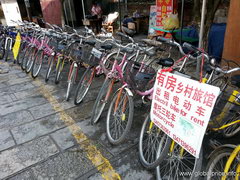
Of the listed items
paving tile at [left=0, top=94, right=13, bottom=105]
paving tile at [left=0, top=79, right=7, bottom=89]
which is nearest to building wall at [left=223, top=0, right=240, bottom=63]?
paving tile at [left=0, top=94, right=13, bottom=105]

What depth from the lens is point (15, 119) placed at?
3.77m

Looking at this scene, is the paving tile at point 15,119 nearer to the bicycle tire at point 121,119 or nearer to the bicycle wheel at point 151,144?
the bicycle tire at point 121,119

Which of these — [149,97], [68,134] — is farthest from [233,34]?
[68,134]

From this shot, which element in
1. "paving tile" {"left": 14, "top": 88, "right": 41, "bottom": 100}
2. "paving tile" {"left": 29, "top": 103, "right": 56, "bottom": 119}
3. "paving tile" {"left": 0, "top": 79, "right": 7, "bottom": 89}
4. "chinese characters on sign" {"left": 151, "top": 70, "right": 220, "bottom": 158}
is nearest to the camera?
"chinese characters on sign" {"left": 151, "top": 70, "right": 220, "bottom": 158}

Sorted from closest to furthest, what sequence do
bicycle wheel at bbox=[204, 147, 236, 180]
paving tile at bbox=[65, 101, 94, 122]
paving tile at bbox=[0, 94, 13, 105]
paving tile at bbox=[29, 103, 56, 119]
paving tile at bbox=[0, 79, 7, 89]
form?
bicycle wheel at bbox=[204, 147, 236, 180], paving tile at bbox=[65, 101, 94, 122], paving tile at bbox=[29, 103, 56, 119], paving tile at bbox=[0, 94, 13, 105], paving tile at bbox=[0, 79, 7, 89]

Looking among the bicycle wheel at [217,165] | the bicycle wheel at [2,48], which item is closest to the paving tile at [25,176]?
the bicycle wheel at [217,165]

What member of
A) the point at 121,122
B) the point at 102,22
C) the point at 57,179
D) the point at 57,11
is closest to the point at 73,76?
the point at 121,122

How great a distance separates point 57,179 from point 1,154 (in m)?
1.10

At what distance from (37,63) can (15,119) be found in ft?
8.05

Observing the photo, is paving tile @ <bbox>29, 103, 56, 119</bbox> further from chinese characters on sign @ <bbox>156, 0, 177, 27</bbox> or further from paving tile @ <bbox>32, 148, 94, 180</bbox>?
chinese characters on sign @ <bbox>156, 0, 177, 27</bbox>

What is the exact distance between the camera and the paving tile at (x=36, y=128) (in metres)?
3.24

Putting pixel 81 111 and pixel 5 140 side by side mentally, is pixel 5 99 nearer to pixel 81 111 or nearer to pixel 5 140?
pixel 5 140

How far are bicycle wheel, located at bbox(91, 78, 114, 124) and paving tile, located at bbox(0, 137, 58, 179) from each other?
82 centimetres

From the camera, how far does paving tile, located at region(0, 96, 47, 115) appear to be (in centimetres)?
412
